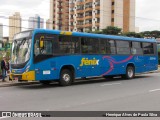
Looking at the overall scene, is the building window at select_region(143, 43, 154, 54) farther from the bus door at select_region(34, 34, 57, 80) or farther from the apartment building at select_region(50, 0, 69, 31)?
Result: the apartment building at select_region(50, 0, 69, 31)

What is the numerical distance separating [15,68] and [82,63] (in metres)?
4.13

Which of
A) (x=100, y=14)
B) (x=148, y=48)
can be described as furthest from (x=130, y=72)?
(x=100, y=14)

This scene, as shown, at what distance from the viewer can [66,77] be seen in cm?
1797

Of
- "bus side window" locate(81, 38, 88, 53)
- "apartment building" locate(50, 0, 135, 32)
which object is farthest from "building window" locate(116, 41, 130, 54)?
"apartment building" locate(50, 0, 135, 32)

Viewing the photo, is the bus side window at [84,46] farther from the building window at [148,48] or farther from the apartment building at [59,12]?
the apartment building at [59,12]

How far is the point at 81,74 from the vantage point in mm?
19031

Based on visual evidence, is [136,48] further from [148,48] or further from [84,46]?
[84,46]

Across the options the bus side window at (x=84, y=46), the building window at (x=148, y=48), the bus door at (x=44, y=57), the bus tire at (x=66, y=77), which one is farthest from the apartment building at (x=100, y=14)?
the bus door at (x=44, y=57)

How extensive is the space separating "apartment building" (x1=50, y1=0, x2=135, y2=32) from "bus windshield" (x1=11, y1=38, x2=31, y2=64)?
88167mm

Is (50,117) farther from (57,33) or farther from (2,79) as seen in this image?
(2,79)

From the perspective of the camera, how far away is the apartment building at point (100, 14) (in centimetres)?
11094

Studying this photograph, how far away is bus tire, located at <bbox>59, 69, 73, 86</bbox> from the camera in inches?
698

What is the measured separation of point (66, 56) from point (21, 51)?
2544 millimetres

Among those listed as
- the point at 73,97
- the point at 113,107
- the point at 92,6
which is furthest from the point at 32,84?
the point at 92,6
